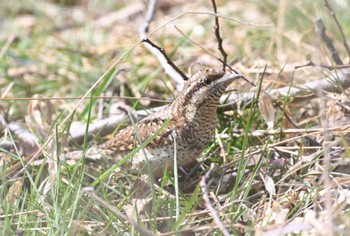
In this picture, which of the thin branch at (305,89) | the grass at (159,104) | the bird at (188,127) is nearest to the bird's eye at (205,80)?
the bird at (188,127)

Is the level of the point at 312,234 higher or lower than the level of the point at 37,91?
lower

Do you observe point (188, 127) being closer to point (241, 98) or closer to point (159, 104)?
point (241, 98)

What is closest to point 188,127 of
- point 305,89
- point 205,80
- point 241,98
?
point 205,80

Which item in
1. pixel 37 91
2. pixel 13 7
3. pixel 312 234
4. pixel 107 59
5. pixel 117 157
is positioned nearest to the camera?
pixel 312 234

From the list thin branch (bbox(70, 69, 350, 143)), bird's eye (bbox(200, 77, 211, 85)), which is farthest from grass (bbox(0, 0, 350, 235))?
bird's eye (bbox(200, 77, 211, 85))

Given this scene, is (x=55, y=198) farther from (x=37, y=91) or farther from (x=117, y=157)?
(x=37, y=91)

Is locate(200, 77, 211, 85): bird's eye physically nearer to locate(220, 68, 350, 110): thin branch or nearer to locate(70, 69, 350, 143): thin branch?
locate(220, 68, 350, 110): thin branch

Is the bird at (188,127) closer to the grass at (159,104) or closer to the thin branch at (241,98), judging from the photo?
the grass at (159,104)

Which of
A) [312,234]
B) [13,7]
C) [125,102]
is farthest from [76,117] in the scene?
[13,7]
